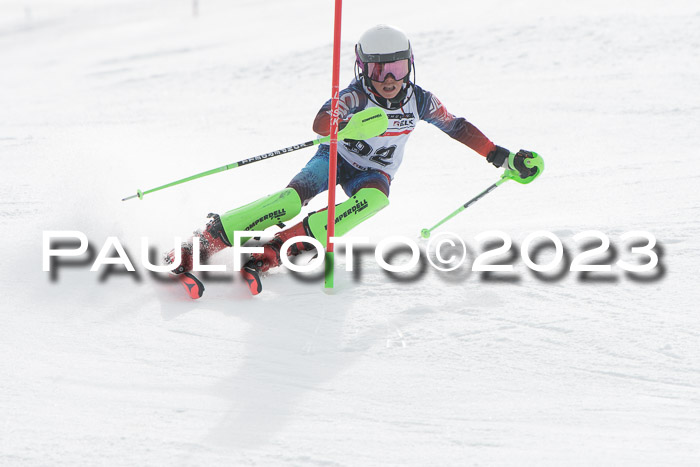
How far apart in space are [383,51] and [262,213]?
3.44 feet

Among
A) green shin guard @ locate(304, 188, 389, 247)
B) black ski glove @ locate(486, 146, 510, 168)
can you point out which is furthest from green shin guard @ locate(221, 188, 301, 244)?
black ski glove @ locate(486, 146, 510, 168)

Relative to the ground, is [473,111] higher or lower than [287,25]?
lower

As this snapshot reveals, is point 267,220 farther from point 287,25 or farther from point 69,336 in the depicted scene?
point 287,25

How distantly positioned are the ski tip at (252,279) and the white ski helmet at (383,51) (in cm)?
123

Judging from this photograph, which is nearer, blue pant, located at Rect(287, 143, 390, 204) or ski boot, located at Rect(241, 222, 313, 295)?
ski boot, located at Rect(241, 222, 313, 295)

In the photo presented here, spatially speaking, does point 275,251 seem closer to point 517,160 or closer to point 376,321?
point 376,321

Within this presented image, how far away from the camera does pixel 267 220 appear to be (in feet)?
13.7

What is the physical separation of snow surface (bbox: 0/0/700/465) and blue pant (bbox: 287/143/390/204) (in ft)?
1.53

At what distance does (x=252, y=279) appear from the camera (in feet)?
12.8

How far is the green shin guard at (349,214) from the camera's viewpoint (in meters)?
4.09

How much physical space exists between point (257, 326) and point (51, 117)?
7345mm

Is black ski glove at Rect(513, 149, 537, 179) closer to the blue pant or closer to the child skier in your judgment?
the child skier

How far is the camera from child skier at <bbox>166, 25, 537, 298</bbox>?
4109mm

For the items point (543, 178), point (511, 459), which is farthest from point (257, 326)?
point (543, 178)
